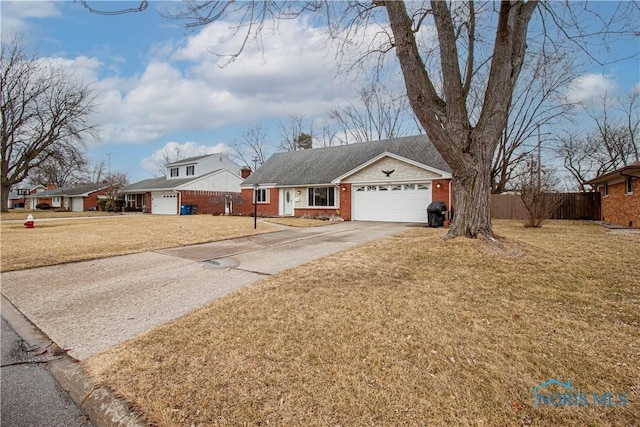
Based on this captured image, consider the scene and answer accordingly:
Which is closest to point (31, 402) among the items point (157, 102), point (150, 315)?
point (150, 315)

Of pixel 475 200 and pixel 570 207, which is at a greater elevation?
pixel 475 200

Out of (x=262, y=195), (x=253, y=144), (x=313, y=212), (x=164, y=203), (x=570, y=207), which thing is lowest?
(x=313, y=212)

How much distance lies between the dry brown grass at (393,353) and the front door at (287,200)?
17.0 metres

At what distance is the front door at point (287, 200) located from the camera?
21828mm

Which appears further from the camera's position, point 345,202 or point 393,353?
point 345,202

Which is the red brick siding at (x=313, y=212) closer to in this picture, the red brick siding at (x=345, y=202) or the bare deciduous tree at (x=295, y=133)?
the red brick siding at (x=345, y=202)

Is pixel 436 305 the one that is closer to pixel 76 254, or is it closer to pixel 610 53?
pixel 610 53

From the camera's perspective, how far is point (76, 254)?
793cm

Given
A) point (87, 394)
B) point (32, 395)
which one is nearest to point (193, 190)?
point (32, 395)

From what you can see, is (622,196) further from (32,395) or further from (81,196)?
(81,196)

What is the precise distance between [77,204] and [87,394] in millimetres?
50466

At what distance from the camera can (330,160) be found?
71.9 feet

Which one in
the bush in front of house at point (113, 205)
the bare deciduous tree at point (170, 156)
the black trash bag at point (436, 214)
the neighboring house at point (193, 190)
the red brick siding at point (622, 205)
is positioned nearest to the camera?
the red brick siding at point (622, 205)

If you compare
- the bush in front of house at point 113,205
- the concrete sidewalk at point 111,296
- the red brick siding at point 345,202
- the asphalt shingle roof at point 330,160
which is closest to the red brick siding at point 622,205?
the asphalt shingle roof at point 330,160
